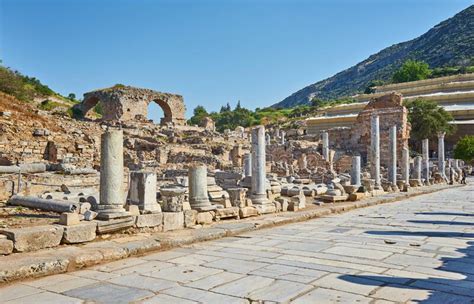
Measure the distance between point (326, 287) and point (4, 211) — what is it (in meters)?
7.64

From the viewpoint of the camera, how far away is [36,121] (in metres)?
24.1

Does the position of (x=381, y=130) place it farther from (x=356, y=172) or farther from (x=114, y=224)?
(x=114, y=224)

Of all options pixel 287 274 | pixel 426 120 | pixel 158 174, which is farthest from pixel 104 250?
pixel 426 120

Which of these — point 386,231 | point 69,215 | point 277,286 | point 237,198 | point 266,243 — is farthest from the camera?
point 237,198

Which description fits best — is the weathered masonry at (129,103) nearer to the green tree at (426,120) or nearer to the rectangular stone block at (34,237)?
the green tree at (426,120)

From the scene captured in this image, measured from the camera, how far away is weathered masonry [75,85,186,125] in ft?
153

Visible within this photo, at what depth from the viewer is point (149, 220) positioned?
8281 millimetres

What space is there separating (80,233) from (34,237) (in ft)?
2.59

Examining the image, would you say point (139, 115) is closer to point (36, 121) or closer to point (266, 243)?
point (36, 121)

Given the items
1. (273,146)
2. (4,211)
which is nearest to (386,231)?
(4,211)

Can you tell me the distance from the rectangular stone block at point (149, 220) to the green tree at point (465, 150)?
1808 inches

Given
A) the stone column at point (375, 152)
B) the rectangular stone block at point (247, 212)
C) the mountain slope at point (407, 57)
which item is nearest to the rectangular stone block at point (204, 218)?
the rectangular stone block at point (247, 212)

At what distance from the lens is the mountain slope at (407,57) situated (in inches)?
4528

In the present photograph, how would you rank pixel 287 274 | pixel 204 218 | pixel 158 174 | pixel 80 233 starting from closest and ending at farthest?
pixel 287 274, pixel 80 233, pixel 204 218, pixel 158 174
